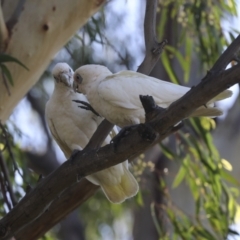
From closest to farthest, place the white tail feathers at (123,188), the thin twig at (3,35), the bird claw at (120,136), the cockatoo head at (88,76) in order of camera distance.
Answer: the bird claw at (120,136), the cockatoo head at (88,76), the white tail feathers at (123,188), the thin twig at (3,35)

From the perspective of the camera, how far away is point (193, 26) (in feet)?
7.34

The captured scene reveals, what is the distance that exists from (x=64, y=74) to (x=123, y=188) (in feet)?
0.98

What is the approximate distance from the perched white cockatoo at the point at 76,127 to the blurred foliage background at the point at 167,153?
14 cm

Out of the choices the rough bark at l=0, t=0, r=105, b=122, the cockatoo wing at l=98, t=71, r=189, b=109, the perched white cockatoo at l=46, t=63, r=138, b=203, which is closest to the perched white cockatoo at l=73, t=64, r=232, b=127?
the cockatoo wing at l=98, t=71, r=189, b=109

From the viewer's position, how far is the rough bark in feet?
5.06

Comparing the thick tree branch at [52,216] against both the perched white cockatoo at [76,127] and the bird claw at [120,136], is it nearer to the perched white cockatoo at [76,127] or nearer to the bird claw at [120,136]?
the perched white cockatoo at [76,127]

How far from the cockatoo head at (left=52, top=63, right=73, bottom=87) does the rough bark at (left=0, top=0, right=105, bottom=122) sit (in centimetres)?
20

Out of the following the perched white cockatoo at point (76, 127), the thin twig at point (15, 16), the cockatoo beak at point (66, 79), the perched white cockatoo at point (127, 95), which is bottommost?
the perched white cockatoo at point (76, 127)

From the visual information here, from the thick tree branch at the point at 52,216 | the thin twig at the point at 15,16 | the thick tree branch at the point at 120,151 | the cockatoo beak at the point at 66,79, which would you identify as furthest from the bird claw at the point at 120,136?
the thin twig at the point at 15,16

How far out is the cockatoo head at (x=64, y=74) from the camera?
4.48ft

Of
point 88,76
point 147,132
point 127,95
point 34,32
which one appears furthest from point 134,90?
point 34,32

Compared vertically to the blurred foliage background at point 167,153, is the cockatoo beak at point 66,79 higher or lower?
higher

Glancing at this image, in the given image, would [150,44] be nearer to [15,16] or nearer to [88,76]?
[88,76]

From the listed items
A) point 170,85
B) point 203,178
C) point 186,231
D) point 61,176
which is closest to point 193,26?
point 203,178
